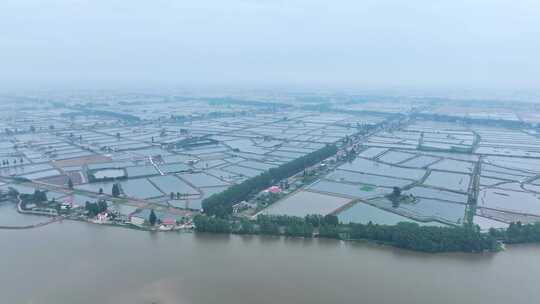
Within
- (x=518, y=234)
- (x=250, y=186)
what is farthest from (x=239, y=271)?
(x=518, y=234)

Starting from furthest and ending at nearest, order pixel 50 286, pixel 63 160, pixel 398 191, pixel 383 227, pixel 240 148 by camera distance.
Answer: pixel 240 148 < pixel 63 160 < pixel 398 191 < pixel 383 227 < pixel 50 286

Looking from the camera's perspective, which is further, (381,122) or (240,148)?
(381,122)

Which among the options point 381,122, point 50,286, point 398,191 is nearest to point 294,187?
point 398,191

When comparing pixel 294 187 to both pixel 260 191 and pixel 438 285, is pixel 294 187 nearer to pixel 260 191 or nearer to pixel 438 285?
pixel 260 191

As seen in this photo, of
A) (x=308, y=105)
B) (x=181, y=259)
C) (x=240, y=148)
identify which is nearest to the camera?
(x=181, y=259)

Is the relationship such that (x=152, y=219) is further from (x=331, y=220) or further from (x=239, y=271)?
(x=331, y=220)

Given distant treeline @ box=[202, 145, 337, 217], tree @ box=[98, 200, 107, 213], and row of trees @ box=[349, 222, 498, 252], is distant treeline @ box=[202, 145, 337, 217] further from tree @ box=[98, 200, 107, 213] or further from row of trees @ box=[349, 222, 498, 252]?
row of trees @ box=[349, 222, 498, 252]

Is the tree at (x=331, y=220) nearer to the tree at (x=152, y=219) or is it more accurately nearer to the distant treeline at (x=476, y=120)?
the tree at (x=152, y=219)
